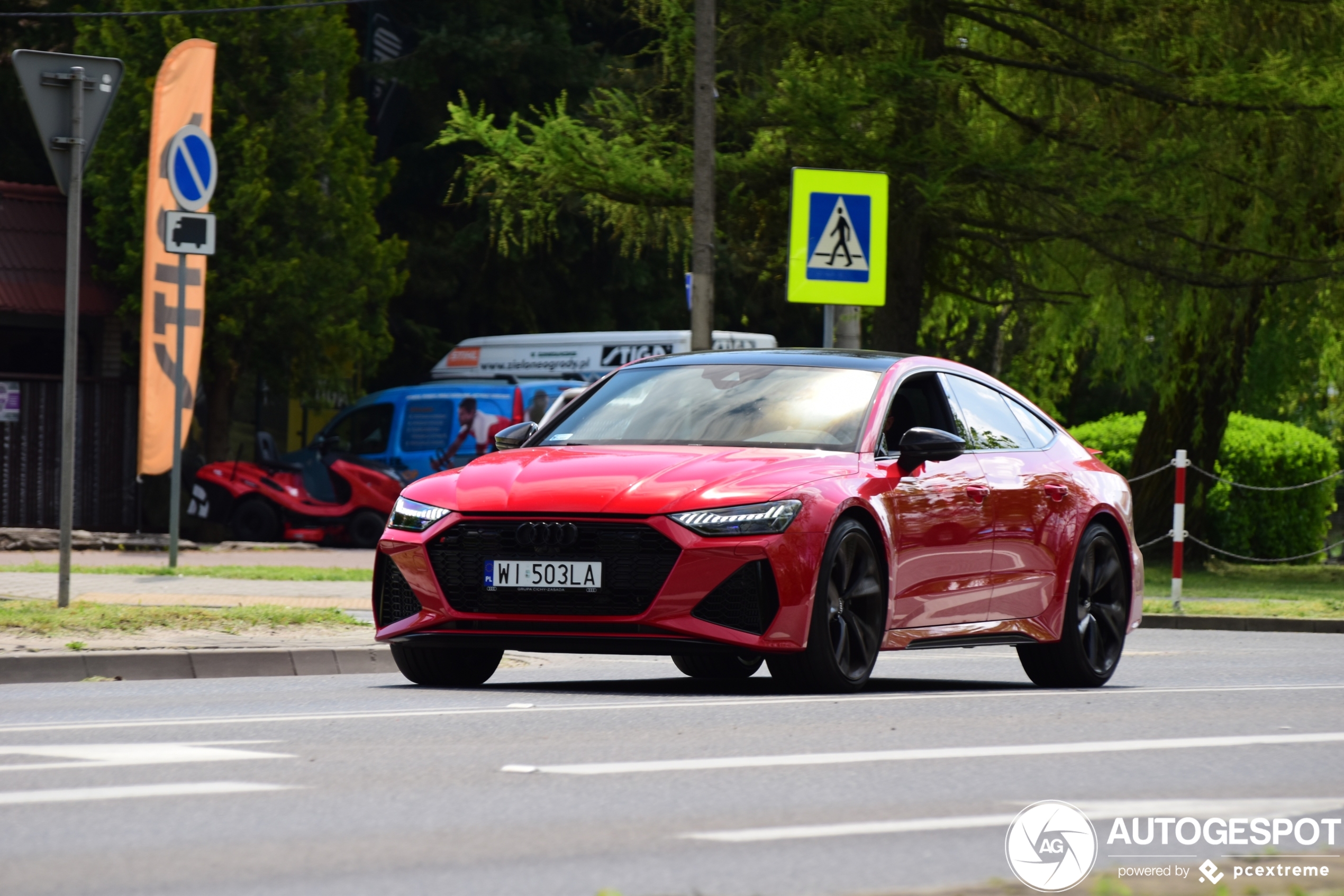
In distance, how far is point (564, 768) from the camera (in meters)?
6.82

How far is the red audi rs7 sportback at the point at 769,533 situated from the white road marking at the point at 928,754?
5.44 ft

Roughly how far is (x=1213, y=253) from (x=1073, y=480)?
13439 mm

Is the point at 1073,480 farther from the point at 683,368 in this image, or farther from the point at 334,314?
the point at 334,314

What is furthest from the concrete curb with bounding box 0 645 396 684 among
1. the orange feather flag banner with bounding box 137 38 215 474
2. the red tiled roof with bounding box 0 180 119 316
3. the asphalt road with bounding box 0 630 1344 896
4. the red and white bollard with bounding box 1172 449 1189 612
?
the red tiled roof with bounding box 0 180 119 316

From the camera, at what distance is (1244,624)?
1833cm

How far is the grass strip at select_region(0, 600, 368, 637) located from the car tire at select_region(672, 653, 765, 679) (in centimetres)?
262

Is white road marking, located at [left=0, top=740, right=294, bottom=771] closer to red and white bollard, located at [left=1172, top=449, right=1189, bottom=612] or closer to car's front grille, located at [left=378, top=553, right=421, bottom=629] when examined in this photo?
car's front grille, located at [left=378, top=553, right=421, bottom=629]

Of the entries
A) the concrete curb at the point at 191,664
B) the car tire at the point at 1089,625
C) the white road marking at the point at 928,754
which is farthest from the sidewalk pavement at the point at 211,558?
the white road marking at the point at 928,754

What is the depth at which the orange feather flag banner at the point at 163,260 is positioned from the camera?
76.8ft

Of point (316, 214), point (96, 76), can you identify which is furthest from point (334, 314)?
point (96, 76)

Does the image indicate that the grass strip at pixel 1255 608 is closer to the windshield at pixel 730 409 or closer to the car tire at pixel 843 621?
the windshield at pixel 730 409

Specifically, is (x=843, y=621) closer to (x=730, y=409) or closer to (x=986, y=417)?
(x=730, y=409)

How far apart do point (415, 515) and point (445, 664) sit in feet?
3.15

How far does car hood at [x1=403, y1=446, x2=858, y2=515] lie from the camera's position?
8.98 meters
